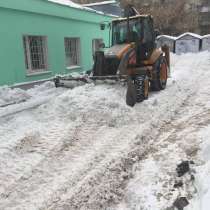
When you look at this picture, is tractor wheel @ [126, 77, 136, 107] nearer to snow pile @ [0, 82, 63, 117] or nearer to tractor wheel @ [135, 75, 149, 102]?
tractor wheel @ [135, 75, 149, 102]

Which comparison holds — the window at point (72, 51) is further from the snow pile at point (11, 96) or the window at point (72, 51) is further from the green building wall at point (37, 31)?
the snow pile at point (11, 96)

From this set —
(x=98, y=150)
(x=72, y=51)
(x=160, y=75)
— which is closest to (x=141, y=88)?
(x=160, y=75)

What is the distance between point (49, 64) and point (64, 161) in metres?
7.57

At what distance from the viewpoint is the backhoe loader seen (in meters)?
7.70

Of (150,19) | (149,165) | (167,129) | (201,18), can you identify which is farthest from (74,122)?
(201,18)

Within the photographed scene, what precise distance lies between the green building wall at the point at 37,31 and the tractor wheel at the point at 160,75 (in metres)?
4.61

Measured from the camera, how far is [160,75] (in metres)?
9.36

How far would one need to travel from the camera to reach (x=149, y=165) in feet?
13.4

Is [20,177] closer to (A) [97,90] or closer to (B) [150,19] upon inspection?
(A) [97,90]

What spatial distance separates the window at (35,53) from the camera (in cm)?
1038

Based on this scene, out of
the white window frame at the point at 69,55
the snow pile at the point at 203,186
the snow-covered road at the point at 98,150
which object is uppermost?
the white window frame at the point at 69,55

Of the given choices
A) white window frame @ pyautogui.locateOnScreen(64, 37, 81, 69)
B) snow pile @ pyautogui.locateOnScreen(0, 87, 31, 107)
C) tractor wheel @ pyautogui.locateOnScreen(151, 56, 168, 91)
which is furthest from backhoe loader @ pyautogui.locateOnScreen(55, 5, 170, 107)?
white window frame @ pyautogui.locateOnScreen(64, 37, 81, 69)

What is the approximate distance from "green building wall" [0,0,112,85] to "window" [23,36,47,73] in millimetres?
213

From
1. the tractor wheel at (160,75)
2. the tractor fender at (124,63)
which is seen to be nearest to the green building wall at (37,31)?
the tractor fender at (124,63)
